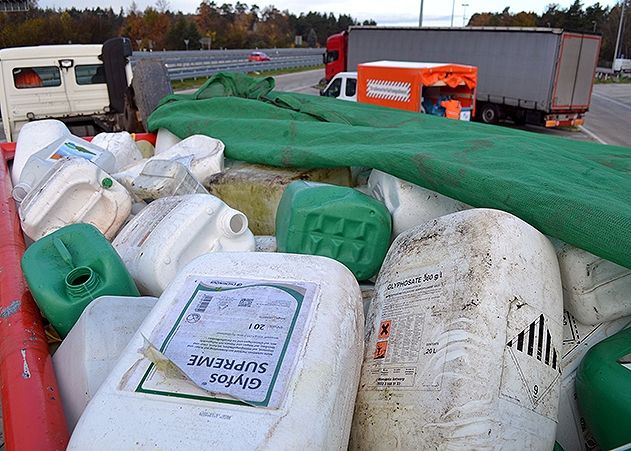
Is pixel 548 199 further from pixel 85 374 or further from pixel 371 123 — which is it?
pixel 371 123

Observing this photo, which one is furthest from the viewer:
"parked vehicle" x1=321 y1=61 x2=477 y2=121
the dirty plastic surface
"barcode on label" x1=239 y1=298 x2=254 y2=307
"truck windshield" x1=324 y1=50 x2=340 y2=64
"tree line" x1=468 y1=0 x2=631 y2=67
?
"tree line" x1=468 y1=0 x2=631 y2=67

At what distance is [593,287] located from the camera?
1789 mm

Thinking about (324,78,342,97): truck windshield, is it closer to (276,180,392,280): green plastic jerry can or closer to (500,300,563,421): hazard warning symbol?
(276,180,392,280): green plastic jerry can

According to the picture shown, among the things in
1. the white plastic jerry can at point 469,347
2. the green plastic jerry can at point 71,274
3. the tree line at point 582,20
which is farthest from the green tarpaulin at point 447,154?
the tree line at point 582,20

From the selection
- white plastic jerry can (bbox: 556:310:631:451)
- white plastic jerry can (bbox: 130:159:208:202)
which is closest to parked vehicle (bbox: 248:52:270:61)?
white plastic jerry can (bbox: 130:159:208:202)

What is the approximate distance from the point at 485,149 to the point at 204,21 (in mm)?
62144

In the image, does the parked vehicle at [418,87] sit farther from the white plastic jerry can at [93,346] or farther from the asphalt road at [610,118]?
the white plastic jerry can at [93,346]

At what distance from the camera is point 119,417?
4.07ft

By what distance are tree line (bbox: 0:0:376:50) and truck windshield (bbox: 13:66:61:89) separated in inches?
855

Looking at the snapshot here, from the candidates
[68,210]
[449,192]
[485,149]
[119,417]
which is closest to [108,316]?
[119,417]

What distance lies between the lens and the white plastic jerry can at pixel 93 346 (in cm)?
160

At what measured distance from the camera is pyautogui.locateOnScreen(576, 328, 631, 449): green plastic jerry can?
1.49 metres

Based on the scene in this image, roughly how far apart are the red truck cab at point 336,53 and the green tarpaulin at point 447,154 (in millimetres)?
13963

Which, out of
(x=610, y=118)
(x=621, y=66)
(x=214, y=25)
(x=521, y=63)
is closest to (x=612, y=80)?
(x=621, y=66)
